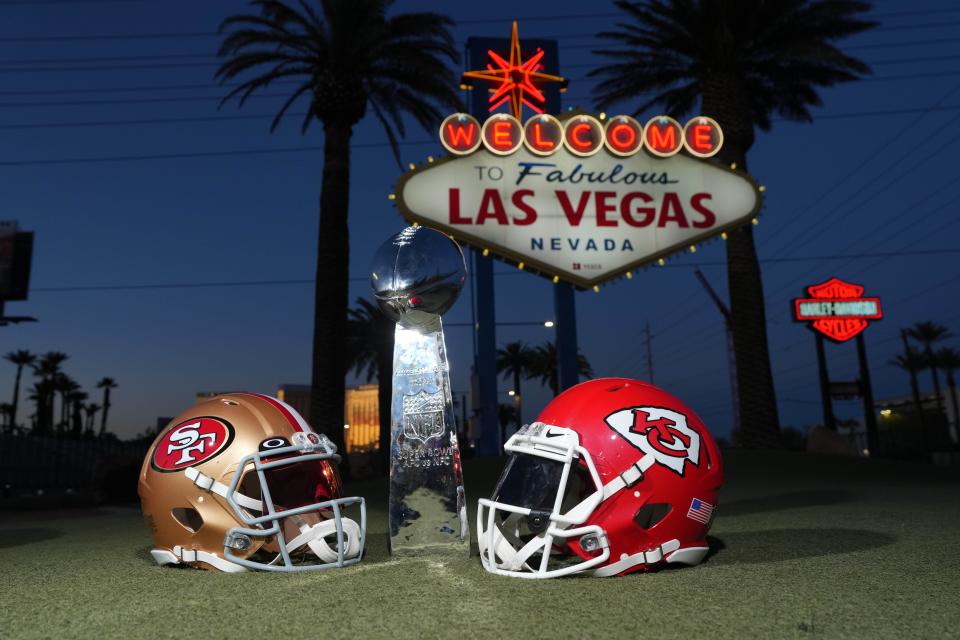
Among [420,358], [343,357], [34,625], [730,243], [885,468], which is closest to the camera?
[34,625]

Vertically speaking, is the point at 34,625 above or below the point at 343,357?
below

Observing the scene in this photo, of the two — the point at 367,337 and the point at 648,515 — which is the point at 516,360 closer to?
the point at 367,337

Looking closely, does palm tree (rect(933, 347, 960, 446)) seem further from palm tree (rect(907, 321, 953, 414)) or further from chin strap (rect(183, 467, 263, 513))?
chin strap (rect(183, 467, 263, 513))

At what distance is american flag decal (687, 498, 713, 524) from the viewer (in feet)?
11.3

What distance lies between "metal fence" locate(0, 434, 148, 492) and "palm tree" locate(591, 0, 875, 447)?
1875cm

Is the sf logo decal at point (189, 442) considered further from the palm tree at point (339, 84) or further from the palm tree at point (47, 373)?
the palm tree at point (47, 373)

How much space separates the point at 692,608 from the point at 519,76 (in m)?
12.1

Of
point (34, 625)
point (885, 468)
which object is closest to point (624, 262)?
point (885, 468)

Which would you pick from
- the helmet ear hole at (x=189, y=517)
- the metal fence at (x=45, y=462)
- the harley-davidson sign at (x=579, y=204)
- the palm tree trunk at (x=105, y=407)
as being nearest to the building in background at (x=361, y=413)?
the palm tree trunk at (x=105, y=407)

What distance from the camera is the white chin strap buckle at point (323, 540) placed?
3549 millimetres

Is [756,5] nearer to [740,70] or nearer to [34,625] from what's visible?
[740,70]

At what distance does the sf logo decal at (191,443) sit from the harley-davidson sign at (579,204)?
260 inches

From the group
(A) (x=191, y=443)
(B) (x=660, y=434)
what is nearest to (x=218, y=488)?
(A) (x=191, y=443)

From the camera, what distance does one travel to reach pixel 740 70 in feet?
56.1
